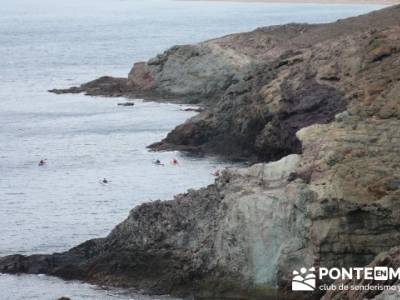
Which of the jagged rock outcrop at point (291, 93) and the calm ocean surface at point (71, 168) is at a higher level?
the jagged rock outcrop at point (291, 93)

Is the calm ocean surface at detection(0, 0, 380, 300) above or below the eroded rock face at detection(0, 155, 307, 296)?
below

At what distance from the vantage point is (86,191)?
57.3 m

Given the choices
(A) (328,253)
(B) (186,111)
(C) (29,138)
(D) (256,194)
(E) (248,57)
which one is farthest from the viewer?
(E) (248,57)

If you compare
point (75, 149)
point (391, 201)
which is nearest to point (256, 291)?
point (391, 201)

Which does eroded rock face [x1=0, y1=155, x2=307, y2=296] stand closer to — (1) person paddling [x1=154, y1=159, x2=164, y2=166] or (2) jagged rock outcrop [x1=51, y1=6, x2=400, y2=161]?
(2) jagged rock outcrop [x1=51, y1=6, x2=400, y2=161]

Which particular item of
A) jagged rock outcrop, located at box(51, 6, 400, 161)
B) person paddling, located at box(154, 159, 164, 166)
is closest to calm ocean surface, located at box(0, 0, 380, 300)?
person paddling, located at box(154, 159, 164, 166)

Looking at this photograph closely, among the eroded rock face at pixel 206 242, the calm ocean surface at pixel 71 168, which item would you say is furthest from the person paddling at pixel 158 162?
the eroded rock face at pixel 206 242

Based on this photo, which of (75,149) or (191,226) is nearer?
(191,226)

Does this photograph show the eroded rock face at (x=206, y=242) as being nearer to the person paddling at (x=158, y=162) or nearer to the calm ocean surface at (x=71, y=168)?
the calm ocean surface at (x=71, y=168)

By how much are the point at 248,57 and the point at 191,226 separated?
53592 mm

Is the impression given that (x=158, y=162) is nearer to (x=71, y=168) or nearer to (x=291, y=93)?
(x=71, y=168)

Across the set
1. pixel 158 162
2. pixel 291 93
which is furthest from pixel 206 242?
pixel 158 162

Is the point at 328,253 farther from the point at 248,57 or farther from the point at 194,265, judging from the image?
the point at 248,57

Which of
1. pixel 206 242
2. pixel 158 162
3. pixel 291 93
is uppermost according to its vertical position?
pixel 291 93
